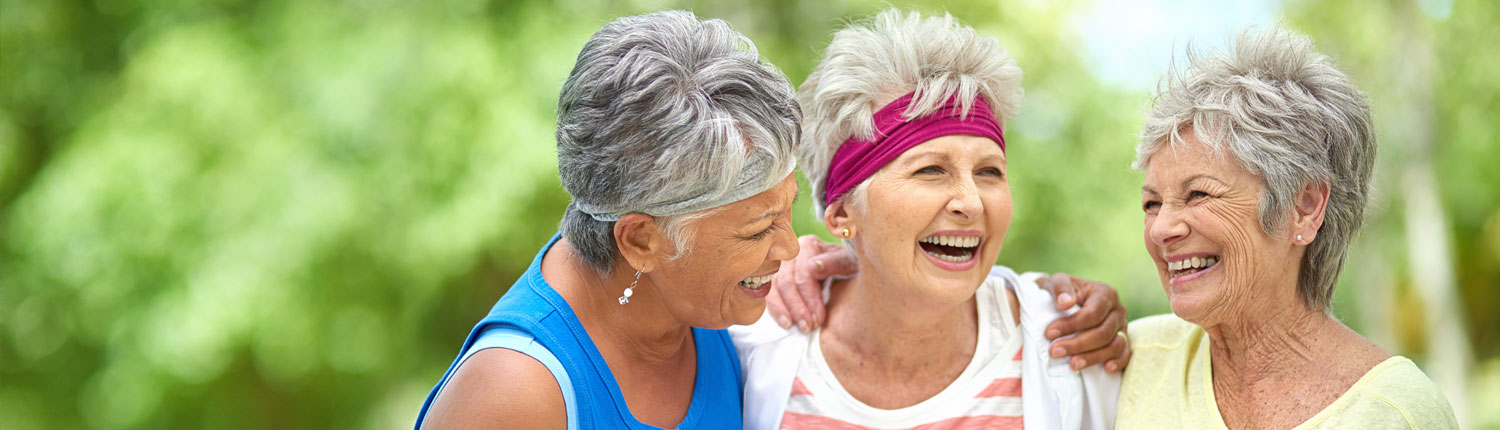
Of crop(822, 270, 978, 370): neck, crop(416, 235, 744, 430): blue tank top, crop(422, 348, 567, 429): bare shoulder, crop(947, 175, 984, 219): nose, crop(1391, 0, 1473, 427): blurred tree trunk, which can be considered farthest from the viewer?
crop(1391, 0, 1473, 427): blurred tree trunk

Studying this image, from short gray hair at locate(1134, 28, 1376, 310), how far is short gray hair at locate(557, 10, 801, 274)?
2.99 feet

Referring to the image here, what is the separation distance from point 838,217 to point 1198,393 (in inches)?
36.8

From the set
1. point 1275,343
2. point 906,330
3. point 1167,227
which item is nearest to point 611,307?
point 906,330

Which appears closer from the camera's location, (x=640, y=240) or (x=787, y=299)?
(x=640, y=240)

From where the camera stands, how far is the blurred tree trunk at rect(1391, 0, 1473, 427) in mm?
8406

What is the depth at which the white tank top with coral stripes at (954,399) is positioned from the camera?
2639 millimetres

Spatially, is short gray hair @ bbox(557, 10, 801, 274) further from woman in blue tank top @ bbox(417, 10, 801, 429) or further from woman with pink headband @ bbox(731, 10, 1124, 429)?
woman with pink headband @ bbox(731, 10, 1124, 429)

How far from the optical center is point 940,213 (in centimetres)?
256

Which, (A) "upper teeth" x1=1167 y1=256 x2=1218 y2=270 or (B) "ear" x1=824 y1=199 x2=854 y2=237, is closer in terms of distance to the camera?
(A) "upper teeth" x1=1167 y1=256 x2=1218 y2=270

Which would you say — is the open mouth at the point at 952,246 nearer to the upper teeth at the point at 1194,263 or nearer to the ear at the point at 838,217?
the ear at the point at 838,217

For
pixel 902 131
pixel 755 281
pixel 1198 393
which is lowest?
pixel 1198 393

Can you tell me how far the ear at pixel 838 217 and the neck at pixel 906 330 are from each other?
0.14 m

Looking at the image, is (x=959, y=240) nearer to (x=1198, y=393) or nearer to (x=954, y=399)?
(x=954, y=399)

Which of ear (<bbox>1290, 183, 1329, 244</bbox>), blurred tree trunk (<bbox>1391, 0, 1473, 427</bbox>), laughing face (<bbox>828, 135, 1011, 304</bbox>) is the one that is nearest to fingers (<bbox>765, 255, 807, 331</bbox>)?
laughing face (<bbox>828, 135, 1011, 304</bbox>)
